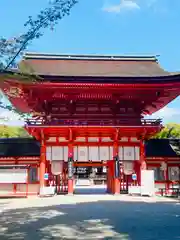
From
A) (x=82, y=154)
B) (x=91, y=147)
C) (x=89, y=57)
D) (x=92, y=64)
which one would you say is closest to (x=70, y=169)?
(x=82, y=154)

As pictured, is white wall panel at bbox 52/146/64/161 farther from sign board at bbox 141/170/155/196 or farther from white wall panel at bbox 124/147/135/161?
sign board at bbox 141/170/155/196

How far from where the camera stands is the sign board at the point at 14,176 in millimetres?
21422

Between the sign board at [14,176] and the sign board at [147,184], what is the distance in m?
8.05

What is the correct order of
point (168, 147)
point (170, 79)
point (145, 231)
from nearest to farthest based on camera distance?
point (145, 231) → point (170, 79) → point (168, 147)

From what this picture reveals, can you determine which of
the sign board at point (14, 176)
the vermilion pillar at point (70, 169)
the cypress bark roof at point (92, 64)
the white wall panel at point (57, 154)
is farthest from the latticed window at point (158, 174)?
the sign board at point (14, 176)

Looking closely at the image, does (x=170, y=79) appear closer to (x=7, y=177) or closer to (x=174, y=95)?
(x=174, y=95)

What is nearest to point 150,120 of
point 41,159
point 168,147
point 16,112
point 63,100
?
point 168,147

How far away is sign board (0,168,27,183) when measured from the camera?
2142 cm

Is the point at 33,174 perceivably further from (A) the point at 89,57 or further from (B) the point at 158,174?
(A) the point at 89,57

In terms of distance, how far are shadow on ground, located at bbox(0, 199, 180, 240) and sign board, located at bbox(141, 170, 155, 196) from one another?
7996mm

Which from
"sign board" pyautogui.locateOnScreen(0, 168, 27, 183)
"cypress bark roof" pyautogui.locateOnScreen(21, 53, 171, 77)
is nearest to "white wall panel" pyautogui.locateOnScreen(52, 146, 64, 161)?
"sign board" pyautogui.locateOnScreen(0, 168, 27, 183)

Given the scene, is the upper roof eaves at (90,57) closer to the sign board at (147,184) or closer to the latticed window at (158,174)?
the latticed window at (158,174)

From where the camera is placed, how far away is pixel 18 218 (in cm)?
1143

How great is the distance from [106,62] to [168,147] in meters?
8.73
